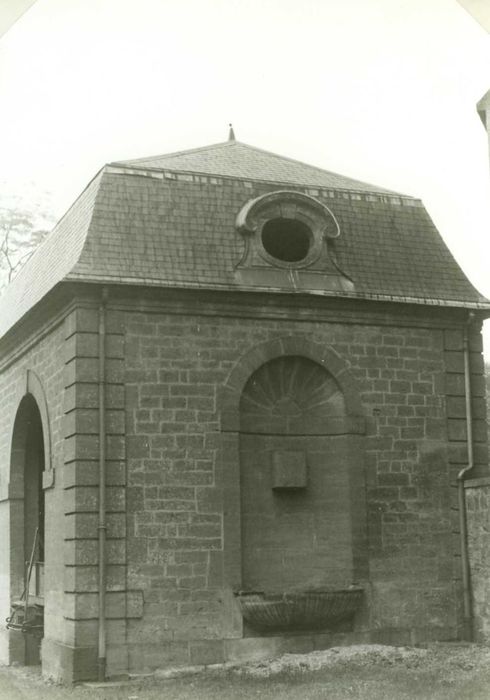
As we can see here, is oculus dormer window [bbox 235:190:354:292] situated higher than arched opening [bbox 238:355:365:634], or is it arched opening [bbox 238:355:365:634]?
oculus dormer window [bbox 235:190:354:292]

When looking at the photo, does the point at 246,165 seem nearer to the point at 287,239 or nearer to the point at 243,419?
the point at 287,239

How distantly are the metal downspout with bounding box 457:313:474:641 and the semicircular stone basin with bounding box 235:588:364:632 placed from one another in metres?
1.76

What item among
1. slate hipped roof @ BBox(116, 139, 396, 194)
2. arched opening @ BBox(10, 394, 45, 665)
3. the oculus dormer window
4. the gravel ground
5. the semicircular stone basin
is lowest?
the gravel ground

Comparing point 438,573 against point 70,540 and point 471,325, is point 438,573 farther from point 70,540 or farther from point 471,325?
point 70,540

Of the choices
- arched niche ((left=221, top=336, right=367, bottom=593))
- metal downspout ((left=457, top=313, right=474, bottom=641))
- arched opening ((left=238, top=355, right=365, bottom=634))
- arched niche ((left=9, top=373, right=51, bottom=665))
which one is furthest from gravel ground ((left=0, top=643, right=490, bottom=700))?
arched niche ((left=9, top=373, right=51, bottom=665))

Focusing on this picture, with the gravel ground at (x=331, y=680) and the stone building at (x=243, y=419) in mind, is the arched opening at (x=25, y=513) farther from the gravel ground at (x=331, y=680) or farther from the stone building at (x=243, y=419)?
the gravel ground at (x=331, y=680)

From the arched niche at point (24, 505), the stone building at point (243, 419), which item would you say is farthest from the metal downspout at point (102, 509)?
the arched niche at point (24, 505)

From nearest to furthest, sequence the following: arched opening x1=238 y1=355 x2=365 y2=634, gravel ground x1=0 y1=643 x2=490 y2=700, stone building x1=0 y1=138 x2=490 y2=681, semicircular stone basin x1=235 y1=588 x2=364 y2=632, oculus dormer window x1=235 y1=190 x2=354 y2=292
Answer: gravel ground x1=0 y1=643 x2=490 y2=700 < stone building x1=0 y1=138 x2=490 y2=681 < semicircular stone basin x1=235 y1=588 x2=364 y2=632 < arched opening x1=238 y1=355 x2=365 y2=634 < oculus dormer window x1=235 y1=190 x2=354 y2=292

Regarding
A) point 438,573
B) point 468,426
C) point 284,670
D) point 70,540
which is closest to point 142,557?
point 70,540

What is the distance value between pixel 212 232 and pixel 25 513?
639cm

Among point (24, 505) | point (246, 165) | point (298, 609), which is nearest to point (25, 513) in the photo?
point (24, 505)

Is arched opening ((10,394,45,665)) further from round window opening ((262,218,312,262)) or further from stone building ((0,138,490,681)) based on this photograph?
round window opening ((262,218,312,262))

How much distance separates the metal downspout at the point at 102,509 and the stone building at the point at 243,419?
31 mm

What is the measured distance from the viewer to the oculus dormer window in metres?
15.8
